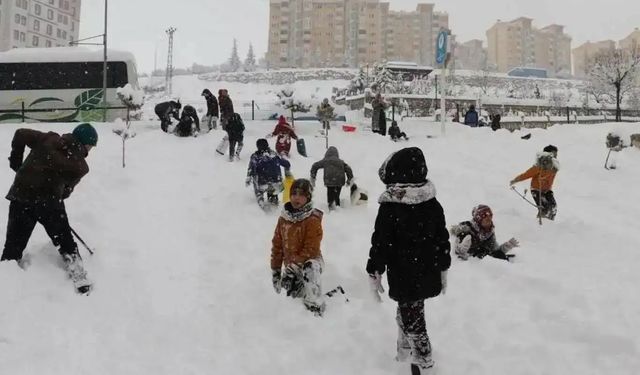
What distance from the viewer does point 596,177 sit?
13727 mm

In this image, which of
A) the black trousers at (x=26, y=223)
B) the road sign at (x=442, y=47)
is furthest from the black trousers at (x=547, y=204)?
the road sign at (x=442, y=47)

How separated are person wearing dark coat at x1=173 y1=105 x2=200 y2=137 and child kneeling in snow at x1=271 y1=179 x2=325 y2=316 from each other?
1203 cm

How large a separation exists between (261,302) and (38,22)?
7354 cm

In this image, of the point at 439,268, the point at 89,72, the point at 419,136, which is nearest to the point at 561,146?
the point at 419,136

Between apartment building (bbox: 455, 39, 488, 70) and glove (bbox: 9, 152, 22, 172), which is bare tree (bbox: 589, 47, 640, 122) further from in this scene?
apartment building (bbox: 455, 39, 488, 70)

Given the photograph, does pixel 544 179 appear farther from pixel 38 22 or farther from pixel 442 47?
pixel 38 22

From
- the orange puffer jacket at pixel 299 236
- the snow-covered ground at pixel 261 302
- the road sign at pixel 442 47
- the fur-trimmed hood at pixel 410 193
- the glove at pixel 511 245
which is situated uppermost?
the road sign at pixel 442 47

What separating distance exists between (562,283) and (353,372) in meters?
2.93

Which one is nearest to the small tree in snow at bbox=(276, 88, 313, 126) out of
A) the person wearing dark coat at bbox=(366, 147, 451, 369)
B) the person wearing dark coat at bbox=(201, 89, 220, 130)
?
the person wearing dark coat at bbox=(201, 89, 220, 130)

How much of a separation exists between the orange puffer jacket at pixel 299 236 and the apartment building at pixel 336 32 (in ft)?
327

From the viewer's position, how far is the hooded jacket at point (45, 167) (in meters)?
4.50

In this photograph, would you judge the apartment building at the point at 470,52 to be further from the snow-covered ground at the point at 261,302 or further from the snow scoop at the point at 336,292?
the snow scoop at the point at 336,292

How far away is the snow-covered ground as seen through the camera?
3.89 m

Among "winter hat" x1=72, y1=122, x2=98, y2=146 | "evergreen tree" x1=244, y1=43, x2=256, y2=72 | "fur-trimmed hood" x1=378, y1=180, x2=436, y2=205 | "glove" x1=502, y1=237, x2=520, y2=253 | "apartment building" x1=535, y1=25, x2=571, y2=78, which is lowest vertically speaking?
"glove" x1=502, y1=237, x2=520, y2=253
